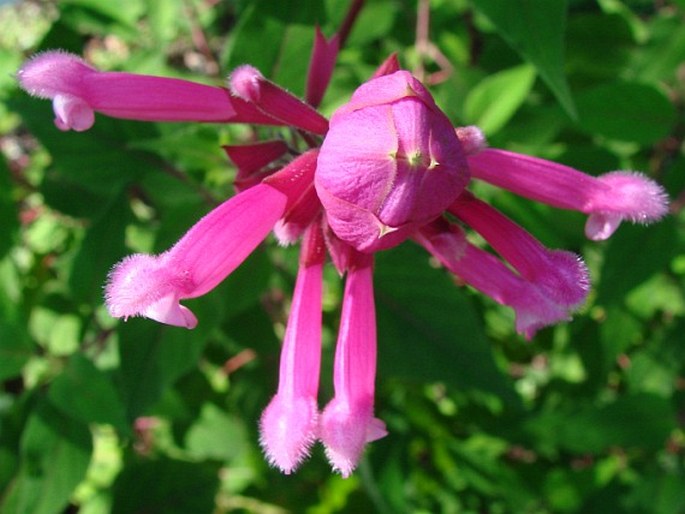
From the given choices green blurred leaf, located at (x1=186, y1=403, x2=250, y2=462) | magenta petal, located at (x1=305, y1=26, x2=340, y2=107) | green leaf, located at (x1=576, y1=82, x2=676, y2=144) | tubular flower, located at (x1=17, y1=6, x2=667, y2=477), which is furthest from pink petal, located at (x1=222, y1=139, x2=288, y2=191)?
green blurred leaf, located at (x1=186, y1=403, x2=250, y2=462)

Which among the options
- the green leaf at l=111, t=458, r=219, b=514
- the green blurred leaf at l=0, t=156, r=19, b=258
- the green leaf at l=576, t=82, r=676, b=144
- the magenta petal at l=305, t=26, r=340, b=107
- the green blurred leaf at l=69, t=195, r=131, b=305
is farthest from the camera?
the green leaf at l=111, t=458, r=219, b=514

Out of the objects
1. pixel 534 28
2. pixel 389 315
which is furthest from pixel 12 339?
pixel 534 28

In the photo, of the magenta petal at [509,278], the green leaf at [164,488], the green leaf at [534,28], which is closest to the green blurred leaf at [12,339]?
the green leaf at [164,488]

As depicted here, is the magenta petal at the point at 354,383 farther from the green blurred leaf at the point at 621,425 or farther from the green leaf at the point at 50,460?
the green blurred leaf at the point at 621,425

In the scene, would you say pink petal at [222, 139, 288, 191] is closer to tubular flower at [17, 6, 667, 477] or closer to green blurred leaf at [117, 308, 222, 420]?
tubular flower at [17, 6, 667, 477]

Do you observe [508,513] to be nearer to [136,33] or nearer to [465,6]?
[465,6]

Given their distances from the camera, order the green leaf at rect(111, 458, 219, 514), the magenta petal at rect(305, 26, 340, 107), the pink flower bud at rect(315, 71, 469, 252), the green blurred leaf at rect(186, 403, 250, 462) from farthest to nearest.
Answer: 1. the green blurred leaf at rect(186, 403, 250, 462)
2. the green leaf at rect(111, 458, 219, 514)
3. the magenta petal at rect(305, 26, 340, 107)
4. the pink flower bud at rect(315, 71, 469, 252)

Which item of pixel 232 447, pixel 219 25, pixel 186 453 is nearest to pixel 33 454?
pixel 232 447
